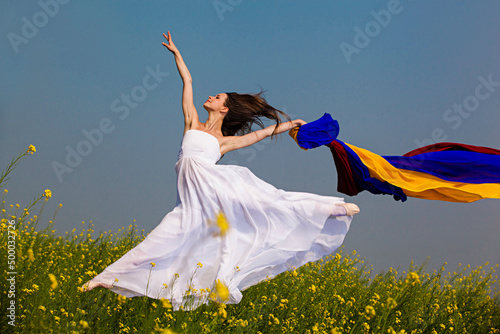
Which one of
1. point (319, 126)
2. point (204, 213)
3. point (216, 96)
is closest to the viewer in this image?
point (204, 213)

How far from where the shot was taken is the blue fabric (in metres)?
4.81

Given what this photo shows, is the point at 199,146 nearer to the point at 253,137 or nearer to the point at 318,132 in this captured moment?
the point at 253,137

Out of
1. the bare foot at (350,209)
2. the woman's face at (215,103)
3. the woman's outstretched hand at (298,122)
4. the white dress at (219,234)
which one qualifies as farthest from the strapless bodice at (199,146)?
the bare foot at (350,209)

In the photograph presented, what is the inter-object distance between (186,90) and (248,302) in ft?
7.79

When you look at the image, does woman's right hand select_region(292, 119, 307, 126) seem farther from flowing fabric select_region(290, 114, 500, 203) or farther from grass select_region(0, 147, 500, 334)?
grass select_region(0, 147, 500, 334)

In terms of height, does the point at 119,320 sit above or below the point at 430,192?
below

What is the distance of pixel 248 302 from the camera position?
4637 millimetres

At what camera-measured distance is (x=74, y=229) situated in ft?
19.7

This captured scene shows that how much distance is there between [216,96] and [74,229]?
106 inches

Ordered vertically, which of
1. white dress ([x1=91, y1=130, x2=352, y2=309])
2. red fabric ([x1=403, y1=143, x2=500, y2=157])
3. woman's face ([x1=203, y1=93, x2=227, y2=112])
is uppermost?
red fabric ([x1=403, y1=143, x2=500, y2=157])

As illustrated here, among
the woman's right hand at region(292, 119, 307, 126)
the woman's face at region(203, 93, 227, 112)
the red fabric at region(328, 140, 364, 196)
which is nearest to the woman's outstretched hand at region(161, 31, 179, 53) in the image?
the woman's face at region(203, 93, 227, 112)

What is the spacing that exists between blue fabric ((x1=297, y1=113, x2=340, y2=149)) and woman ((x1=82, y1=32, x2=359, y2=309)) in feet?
0.46

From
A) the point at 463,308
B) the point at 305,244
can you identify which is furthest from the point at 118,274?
the point at 463,308

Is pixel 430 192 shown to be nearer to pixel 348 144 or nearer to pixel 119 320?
pixel 348 144
